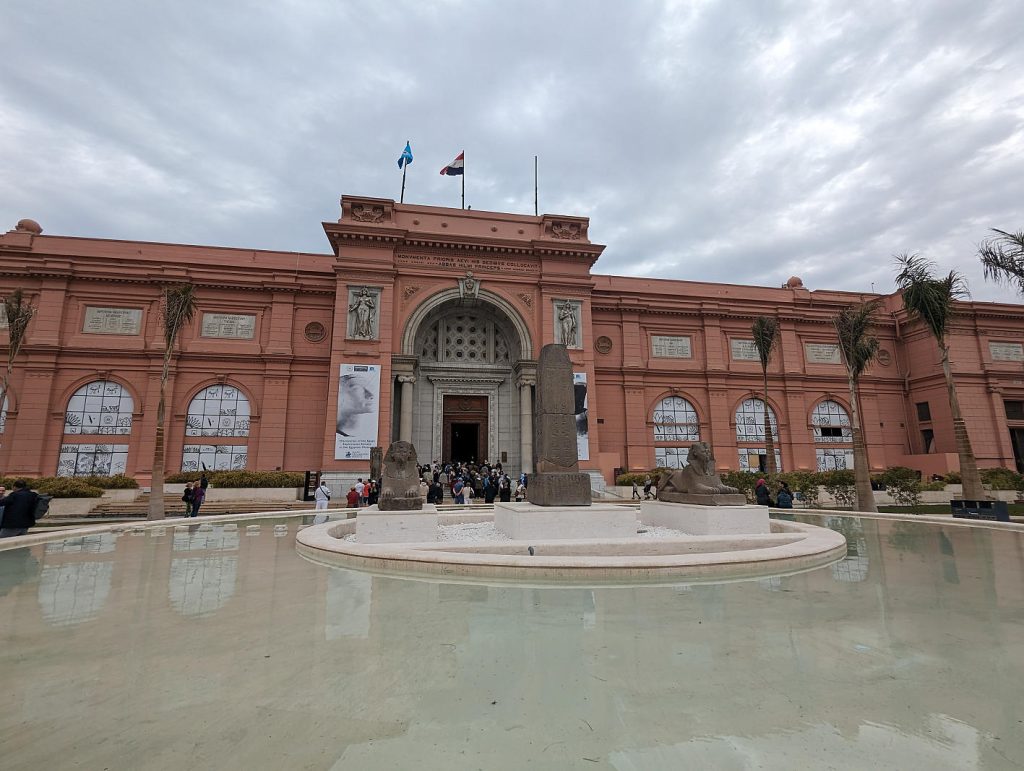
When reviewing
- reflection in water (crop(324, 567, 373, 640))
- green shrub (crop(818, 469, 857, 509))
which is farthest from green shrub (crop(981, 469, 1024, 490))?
reflection in water (crop(324, 567, 373, 640))

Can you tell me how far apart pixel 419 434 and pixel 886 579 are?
65.9ft

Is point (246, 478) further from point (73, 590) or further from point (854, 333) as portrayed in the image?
point (854, 333)

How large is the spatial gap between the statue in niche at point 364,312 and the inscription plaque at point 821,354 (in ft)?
79.0

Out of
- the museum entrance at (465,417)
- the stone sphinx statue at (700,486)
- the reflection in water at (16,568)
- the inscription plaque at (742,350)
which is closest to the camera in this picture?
the reflection in water at (16,568)

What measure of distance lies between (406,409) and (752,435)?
60.9ft

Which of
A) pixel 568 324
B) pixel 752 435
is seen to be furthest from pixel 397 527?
pixel 752 435

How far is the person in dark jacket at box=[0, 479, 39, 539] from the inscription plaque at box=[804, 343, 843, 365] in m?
32.3

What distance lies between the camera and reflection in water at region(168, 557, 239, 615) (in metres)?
4.63

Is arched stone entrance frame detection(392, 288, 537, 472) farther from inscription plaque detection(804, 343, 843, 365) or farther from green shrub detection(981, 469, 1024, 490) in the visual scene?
green shrub detection(981, 469, 1024, 490)

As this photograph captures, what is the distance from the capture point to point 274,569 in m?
6.36

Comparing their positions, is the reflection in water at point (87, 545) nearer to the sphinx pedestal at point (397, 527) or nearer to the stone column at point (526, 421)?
the sphinx pedestal at point (397, 527)

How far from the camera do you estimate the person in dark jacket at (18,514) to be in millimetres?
8578

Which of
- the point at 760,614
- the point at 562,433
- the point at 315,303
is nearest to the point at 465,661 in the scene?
the point at 760,614

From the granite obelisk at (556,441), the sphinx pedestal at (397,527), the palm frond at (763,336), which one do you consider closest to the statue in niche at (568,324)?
the palm frond at (763,336)
